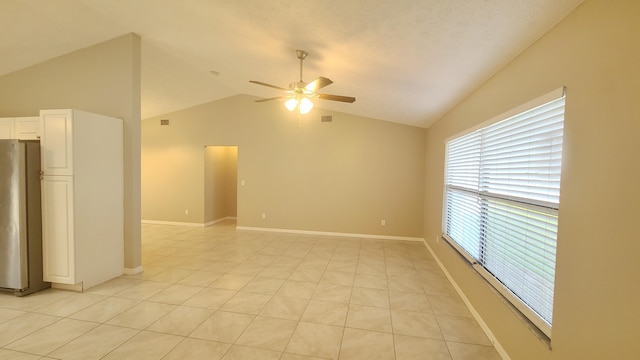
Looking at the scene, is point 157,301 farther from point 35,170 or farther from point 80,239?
point 35,170

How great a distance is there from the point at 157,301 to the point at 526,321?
3.44 meters

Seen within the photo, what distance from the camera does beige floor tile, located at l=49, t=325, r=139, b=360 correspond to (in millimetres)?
2118

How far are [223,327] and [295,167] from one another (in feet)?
13.5

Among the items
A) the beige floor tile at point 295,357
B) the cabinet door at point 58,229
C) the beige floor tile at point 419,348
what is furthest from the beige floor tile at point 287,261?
the cabinet door at point 58,229

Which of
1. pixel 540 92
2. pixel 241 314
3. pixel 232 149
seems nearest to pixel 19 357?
pixel 241 314

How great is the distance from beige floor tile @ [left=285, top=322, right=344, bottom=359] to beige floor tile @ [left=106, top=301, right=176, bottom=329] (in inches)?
55.9

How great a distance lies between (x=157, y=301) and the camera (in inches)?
118

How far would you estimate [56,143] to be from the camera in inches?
122

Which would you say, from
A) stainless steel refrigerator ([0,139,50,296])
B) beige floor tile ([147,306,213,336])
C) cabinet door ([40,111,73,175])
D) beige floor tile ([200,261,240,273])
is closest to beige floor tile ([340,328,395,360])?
beige floor tile ([147,306,213,336])

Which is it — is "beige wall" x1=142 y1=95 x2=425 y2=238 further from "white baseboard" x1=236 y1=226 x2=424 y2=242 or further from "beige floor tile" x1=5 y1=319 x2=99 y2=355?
"beige floor tile" x1=5 y1=319 x2=99 y2=355

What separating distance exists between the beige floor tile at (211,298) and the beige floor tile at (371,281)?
5.30ft

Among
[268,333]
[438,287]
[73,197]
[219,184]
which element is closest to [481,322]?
[438,287]

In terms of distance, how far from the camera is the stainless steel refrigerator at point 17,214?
2.97 meters

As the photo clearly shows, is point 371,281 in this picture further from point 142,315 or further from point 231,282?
point 142,315
